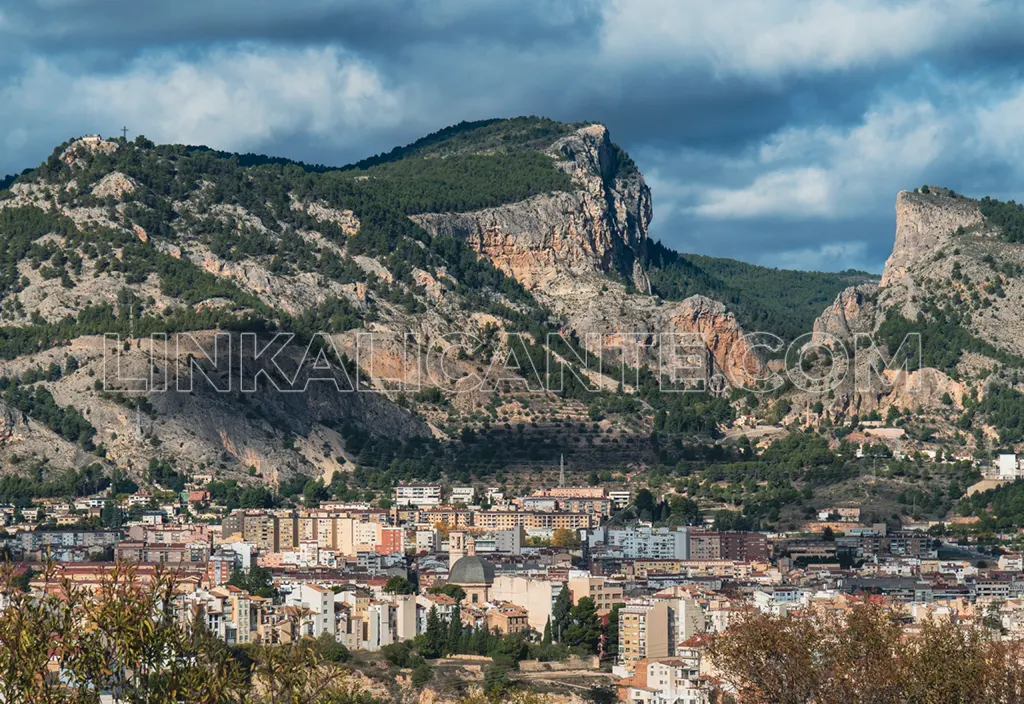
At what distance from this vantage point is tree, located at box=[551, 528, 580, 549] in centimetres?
13312

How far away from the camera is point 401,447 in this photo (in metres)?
159

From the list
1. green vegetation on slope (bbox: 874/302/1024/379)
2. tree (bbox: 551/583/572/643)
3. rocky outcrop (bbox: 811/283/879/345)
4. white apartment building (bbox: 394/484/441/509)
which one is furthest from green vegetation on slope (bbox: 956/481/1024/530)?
tree (bbox: 551/583/572/643)

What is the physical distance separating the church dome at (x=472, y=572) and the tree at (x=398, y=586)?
211 centimetres

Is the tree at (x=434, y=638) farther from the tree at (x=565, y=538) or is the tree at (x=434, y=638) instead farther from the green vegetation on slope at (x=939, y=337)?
the green vegetation on slope at (x=939, y=337)

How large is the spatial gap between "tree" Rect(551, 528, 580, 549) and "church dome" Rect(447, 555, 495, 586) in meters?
22.4

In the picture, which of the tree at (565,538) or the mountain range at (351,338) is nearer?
the tree at (565,538)

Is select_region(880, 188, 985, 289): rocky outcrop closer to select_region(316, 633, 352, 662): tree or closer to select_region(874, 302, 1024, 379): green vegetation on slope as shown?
select_region(874, 302, 1024, 379): green vegetation on slope

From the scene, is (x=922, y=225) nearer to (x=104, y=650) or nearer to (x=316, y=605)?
(x=316, y=605)

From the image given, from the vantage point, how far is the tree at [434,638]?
292 ft

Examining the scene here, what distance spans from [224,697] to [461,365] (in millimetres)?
141250

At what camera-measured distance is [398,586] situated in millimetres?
105438

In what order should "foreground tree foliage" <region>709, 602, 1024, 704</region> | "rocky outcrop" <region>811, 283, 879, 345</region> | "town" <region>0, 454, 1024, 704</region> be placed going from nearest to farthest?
"foreground tree foliage" <region>709, 602, 1024, 704</region> → "town" <region>0, 454, 1024, 704</region> → "rocky outcrop" <region>811, 283, 879, 345</region>

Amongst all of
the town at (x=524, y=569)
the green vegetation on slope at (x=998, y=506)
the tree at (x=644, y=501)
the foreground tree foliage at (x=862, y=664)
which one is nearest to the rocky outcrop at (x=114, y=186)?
the town at (x=524, y=569)

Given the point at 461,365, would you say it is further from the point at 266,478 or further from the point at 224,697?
the point at 224,697
